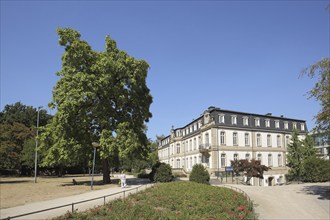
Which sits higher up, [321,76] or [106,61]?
[106,61]

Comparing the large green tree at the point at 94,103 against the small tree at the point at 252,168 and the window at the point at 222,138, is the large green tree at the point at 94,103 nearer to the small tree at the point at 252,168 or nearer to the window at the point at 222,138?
the small tree at the point at 252,168

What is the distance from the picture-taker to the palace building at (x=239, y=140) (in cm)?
5059

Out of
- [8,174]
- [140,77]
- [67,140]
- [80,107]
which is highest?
[140,77]

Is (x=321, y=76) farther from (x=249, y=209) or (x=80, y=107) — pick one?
(x=80, y=107)

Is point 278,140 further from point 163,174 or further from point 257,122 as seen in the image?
point 163,174

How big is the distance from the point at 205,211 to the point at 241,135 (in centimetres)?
4090

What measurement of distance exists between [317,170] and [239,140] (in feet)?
60.5

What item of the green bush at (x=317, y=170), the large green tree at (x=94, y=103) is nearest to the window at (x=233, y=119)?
the green bush at (x=317, y=170)

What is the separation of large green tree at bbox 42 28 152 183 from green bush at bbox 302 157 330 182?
66.2 feet

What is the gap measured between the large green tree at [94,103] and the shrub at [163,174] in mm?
2912

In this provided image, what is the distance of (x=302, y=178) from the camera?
3778cm

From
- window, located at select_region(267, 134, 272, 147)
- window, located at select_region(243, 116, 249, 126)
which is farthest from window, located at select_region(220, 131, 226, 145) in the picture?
window, located at select_region(267, 134, 272, 147)

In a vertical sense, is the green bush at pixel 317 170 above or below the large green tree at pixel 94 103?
below

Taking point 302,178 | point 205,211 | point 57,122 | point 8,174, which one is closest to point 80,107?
point 57,122
